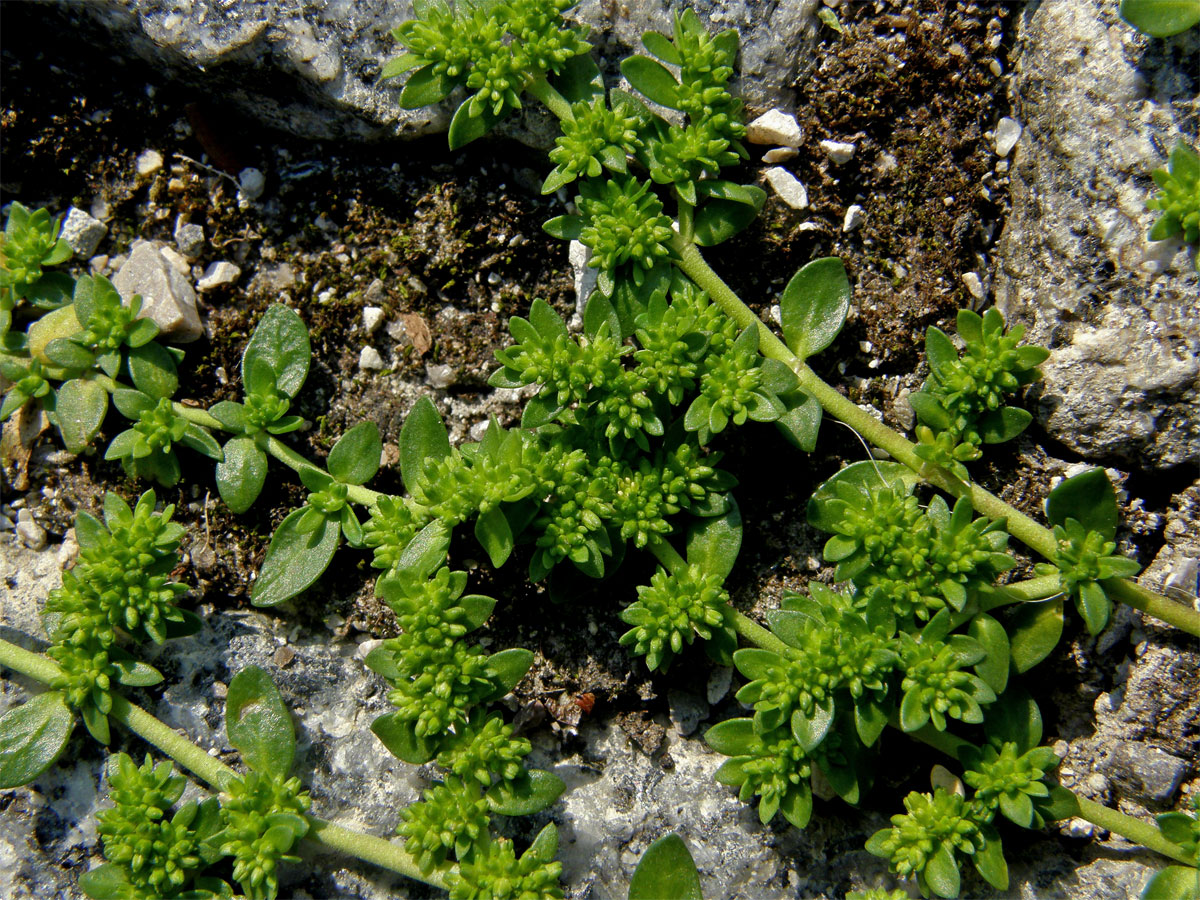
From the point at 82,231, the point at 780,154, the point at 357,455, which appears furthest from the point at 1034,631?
the point at 82,231

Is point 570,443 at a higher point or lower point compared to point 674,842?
higher

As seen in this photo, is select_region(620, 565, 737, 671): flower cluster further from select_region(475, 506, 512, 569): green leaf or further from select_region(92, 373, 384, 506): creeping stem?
select_region(92, 373, 384, 506): creeping stem

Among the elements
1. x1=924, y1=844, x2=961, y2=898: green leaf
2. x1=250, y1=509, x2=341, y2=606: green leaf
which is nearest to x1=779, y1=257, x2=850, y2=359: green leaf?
x1=924, y1=844, x2=961, y2=898: green leaf

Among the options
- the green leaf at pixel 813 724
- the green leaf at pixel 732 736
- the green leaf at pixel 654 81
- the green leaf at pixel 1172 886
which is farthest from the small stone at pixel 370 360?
the green leaf at pixel 1172 886

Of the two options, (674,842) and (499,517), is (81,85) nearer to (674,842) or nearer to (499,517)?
(499,517)

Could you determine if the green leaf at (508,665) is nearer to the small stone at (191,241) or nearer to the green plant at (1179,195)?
the small stone at (191,241)

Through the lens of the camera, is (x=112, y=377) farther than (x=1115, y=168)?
Yes

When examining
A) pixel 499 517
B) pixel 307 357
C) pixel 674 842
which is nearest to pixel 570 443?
pixel 499 517

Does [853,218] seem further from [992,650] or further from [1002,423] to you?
[992,650]
